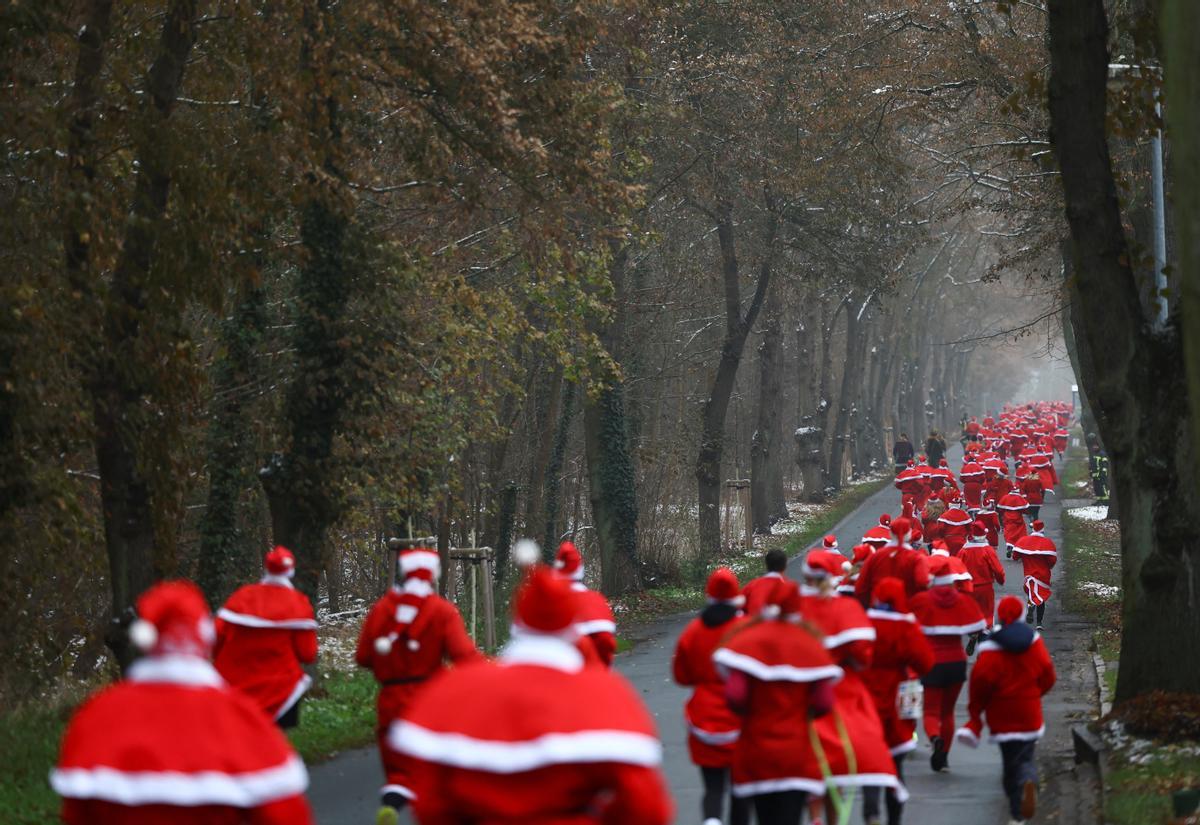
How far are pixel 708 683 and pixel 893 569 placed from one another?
4255mm

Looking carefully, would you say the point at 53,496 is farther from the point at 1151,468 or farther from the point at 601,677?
the point at 601,677

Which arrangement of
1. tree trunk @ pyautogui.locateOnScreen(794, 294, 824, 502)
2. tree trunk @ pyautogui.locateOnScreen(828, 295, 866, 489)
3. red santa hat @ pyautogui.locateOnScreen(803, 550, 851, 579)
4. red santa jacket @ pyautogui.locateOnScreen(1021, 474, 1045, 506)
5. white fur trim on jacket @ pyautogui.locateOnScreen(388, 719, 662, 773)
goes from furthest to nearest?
tree trunk @ pyautogui.locateOnScreen(828, 295, 866, 489), tree trunk @ pyautogui.locateOnScreen(794, 294, 824, 502), red santa jacket @ pyautogui.locateOnScreen(1021, 474, 1045, 506), red santa hat @ pyautogui.locateOnScreen(803, 550, 851, 579), white fur trim on jacket @ pyautogui.locateOnScreen(388, 719, 662, 773)

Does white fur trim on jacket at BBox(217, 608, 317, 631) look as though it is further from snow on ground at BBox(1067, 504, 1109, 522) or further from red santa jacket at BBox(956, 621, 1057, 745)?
snow on ground at BBox(1067, 504, 1109, 522)

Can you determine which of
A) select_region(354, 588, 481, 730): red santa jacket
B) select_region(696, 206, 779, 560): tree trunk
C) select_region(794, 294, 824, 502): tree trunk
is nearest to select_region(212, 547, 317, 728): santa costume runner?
select_region(354, 588, 481, 730): red santa jacket

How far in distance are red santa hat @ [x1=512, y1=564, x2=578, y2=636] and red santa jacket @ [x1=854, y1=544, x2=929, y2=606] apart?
9644mm

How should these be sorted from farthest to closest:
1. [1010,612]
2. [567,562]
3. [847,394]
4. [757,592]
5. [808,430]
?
[847,394]
[808,430]
[567,562]
[1010,612]
[757,592]

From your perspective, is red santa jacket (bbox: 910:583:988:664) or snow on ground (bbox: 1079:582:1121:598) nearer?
red santa jacket (bbox: 910:583:988:664)

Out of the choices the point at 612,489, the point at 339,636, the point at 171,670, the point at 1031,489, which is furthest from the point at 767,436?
the point at 171,670

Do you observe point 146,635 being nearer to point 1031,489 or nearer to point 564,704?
point 564,704

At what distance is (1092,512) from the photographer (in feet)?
157

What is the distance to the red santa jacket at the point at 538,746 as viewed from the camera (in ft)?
15.5

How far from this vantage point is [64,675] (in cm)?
1916

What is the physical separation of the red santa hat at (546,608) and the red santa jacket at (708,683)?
18.2 feet

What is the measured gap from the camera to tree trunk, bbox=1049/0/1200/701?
47.7 ft
